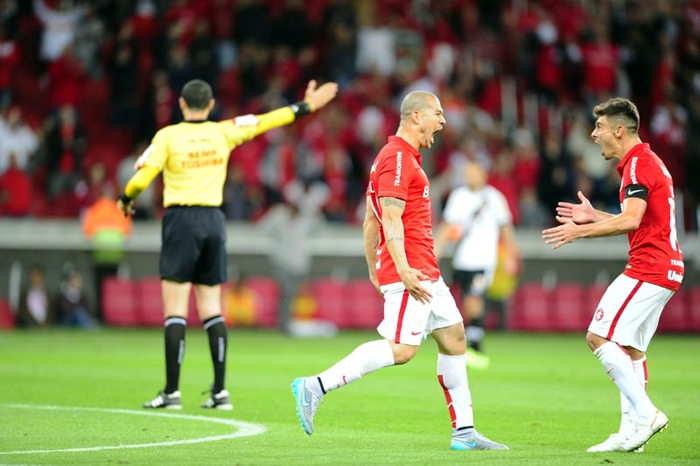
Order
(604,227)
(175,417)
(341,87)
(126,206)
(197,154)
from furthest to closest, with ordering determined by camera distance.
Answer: (341,87)
(197,154)
(126,206)
(175,417)
(604,227)

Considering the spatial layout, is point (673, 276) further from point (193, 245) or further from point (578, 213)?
point (193, 245)

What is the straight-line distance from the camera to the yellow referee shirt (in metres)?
10.8

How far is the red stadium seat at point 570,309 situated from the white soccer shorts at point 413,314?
17.1m

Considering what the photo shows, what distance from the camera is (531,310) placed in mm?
25203

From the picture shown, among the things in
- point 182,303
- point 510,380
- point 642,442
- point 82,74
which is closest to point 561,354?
point 510,380

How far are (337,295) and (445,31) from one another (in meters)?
7.78

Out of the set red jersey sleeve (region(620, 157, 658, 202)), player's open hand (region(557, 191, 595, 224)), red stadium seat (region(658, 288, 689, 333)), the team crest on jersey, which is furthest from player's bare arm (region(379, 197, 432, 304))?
red stadium seat (region(658, 288, 689, 333))

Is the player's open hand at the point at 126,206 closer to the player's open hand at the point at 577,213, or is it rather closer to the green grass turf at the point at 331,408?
the green grass turf at the point at 331,408

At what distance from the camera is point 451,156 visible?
26000 millimetres

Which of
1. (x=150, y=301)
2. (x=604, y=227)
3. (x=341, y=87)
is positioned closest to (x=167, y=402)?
(x=604, y=227)

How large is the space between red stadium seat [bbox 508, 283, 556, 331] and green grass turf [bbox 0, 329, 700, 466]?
5.45m

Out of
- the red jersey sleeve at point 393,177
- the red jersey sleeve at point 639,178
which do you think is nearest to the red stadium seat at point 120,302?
the red jersey sleeve at point 393,177

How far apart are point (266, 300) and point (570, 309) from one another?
5.98 metres

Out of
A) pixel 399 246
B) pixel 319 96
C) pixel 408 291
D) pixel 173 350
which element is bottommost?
pixel 173 350
